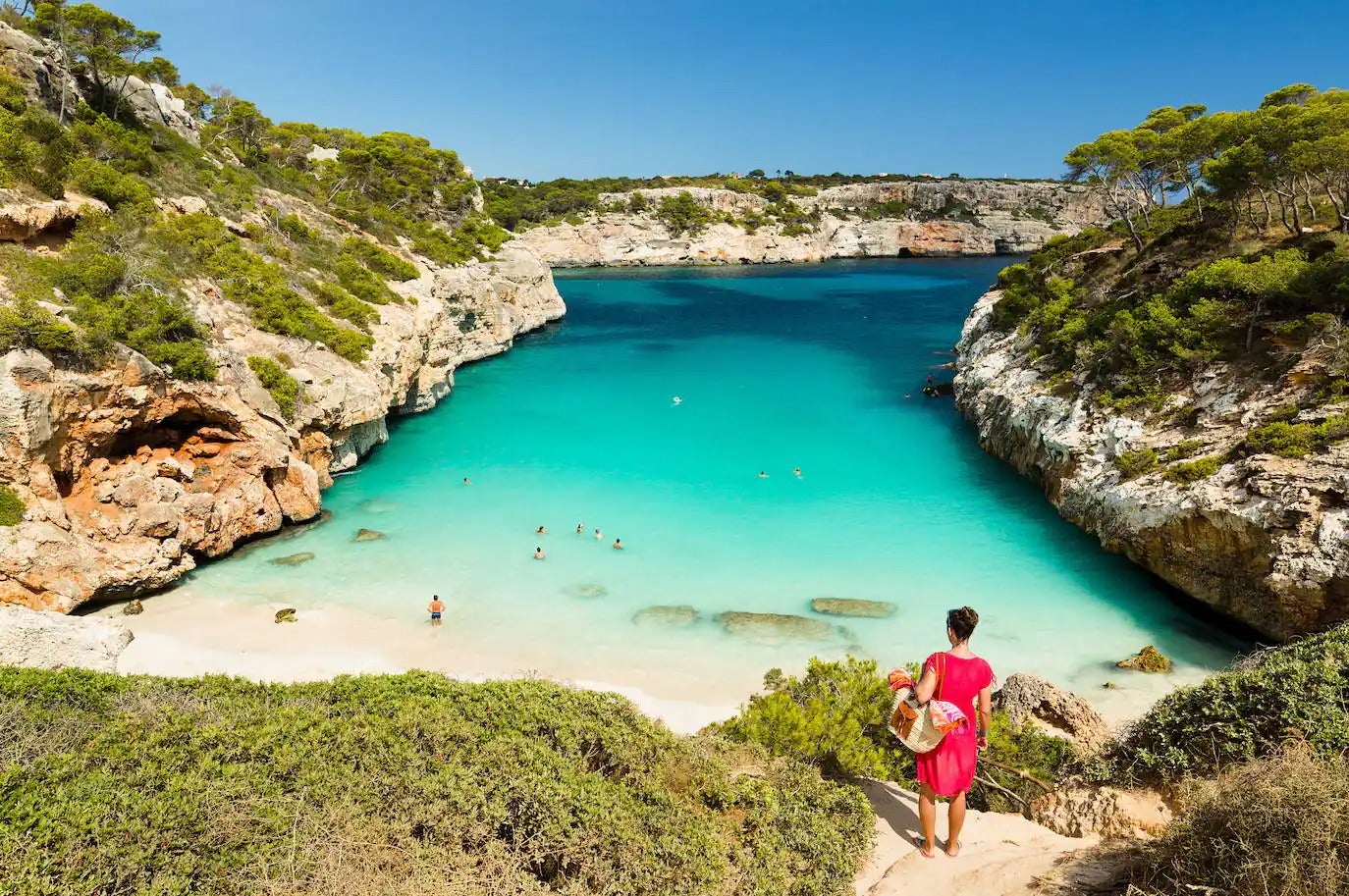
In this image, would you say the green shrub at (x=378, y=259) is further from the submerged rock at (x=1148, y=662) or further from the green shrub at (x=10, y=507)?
the submerged rock at (x=1148, y=662)

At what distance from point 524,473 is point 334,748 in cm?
1838

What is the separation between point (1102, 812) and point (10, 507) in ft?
61.8

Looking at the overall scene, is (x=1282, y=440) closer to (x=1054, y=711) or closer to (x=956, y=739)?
(x=1054, y=711)

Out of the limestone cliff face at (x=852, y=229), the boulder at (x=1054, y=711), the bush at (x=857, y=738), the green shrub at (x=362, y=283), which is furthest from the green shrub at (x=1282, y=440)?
the limestone cliff face at (x=852, y=229)

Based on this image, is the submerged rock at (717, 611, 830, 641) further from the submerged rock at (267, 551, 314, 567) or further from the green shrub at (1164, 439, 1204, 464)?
the submerged rock at (267, 551, 314, 567)

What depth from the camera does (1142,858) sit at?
15.8 ft

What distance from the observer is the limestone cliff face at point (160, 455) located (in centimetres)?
1348

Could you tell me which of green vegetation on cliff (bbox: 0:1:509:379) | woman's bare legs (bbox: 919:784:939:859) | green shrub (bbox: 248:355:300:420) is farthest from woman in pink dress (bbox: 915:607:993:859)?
green shrub (bbox: 248:355:300:420)

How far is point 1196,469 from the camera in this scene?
14.9 metres

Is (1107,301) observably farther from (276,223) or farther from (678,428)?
(276,223)

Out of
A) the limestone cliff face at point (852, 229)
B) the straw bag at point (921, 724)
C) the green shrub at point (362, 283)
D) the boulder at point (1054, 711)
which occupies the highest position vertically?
the limestone cliff face at point (852, 229)

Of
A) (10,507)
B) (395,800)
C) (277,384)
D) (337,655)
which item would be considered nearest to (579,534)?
(337,655)

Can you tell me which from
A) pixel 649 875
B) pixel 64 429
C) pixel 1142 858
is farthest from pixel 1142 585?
pixel 64 429

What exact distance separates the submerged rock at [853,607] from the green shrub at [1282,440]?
846 cm
